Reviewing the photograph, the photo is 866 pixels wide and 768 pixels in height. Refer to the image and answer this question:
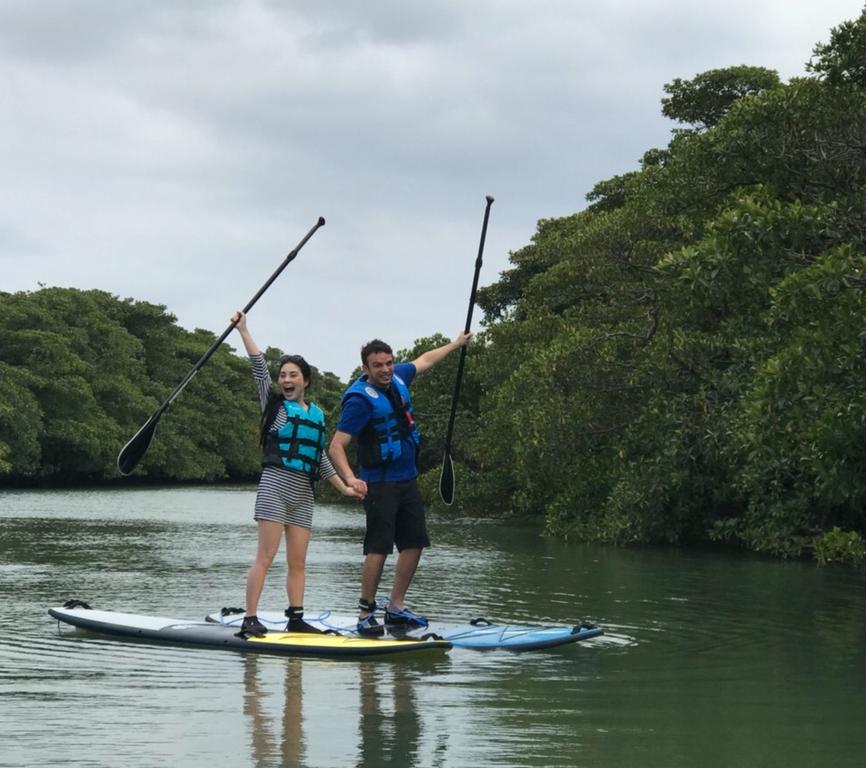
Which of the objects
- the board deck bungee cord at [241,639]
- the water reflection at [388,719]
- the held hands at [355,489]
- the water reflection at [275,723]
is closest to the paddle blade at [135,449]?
the board deck bungee cord at [241,639]

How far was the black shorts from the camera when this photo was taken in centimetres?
915

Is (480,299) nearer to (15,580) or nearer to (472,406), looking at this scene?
(472,406)

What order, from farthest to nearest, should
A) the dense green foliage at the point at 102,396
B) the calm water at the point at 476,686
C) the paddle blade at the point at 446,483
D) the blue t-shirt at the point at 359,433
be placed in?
the dense green foliage at the point at 102,396
the paddle blade at the point at 446,483
the blue t-shirt at the point at 359,433
the calm water at the point at 476,686

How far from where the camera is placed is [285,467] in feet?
29.3

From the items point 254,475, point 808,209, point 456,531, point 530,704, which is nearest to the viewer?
point 530,704

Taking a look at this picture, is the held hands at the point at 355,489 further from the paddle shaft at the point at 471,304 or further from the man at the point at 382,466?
the paddle shaft at the point at 471,304

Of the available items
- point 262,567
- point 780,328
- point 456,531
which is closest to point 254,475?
point 456,531

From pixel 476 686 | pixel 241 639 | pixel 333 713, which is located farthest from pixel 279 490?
pixel 333 713

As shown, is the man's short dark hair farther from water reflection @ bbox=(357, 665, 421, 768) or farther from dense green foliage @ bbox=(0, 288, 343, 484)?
dense green foliage @ bbox=(0, 288, 343, 484)

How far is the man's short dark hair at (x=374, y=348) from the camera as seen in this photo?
360 inches

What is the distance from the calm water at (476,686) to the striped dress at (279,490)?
0.95 meters

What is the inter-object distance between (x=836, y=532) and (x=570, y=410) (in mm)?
7732

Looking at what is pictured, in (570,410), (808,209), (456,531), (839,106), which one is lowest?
(456,531)

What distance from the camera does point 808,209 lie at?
1402 cm
